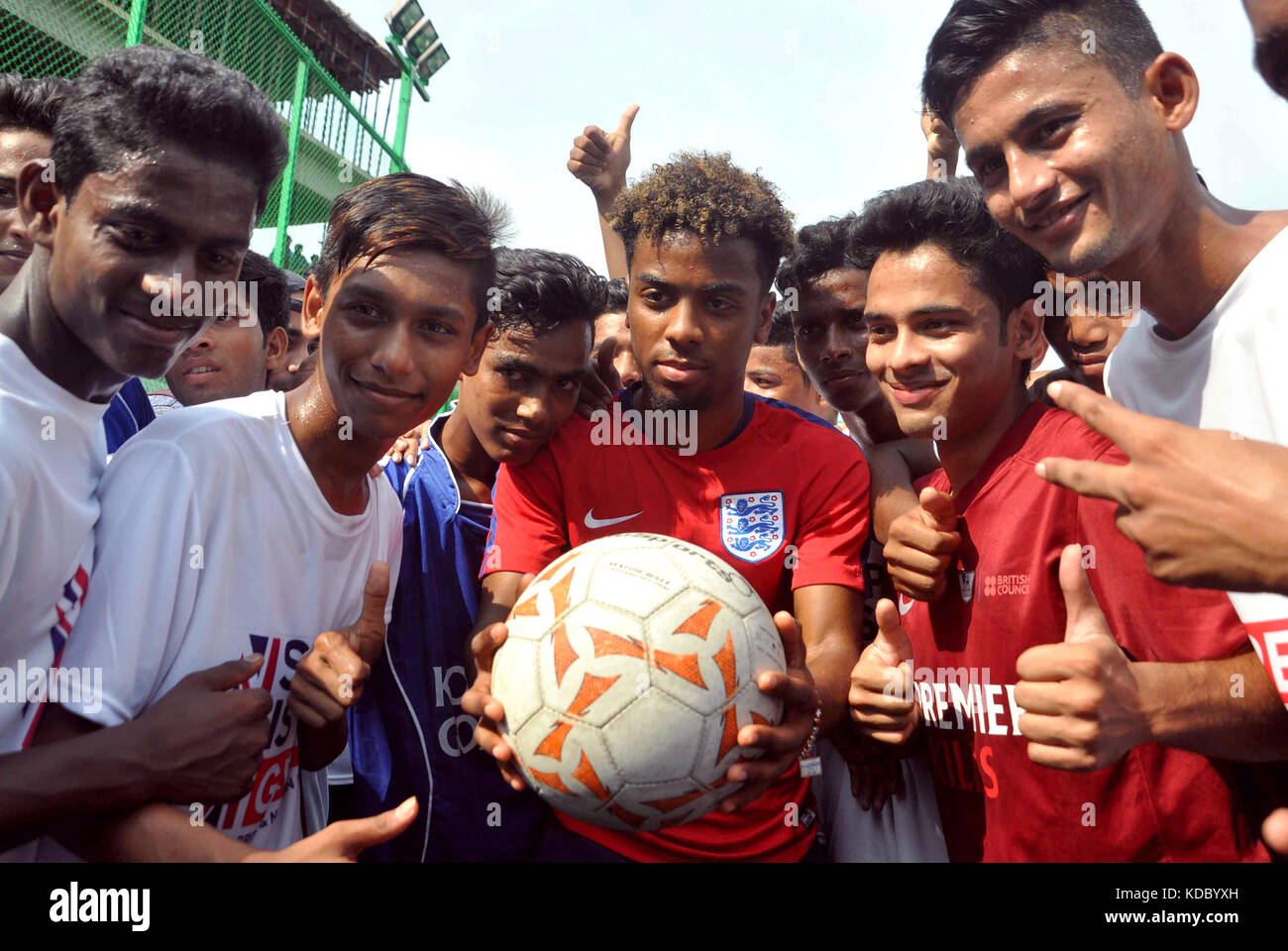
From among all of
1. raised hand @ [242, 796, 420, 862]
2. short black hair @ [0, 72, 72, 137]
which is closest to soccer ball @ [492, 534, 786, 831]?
raised hand @ [242, 796, 420, 862]

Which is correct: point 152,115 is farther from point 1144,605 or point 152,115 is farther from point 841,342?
point 1144,605

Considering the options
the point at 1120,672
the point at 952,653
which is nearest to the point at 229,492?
the point at 952,653

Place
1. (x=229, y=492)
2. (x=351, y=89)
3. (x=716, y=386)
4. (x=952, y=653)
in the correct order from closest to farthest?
(x=229, y=492)
(x=952, y=653)
(x=716, y=386)
(x=351, y=89)

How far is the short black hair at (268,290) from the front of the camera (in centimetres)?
510

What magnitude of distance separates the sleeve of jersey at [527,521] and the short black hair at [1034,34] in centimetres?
200

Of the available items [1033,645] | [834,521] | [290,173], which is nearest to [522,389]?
[834,521]

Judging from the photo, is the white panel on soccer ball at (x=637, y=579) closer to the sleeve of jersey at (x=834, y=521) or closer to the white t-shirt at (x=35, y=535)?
the sleeve of jersey at (x=834, y=521)

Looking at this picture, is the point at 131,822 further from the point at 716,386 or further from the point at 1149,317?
the point at 1149,317

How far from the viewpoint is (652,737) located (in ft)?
6.81

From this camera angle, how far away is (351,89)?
15.8 meters

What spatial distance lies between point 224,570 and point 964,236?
2.76 m

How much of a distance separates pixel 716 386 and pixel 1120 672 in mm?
1733

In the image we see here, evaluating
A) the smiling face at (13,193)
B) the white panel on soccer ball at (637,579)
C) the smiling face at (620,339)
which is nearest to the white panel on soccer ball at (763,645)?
the white panel on soccer ball at (637,579)

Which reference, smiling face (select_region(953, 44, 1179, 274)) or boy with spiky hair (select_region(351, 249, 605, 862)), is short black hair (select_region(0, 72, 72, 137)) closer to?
boy with spiky hair (select_region(351, 249, 605, 862))
